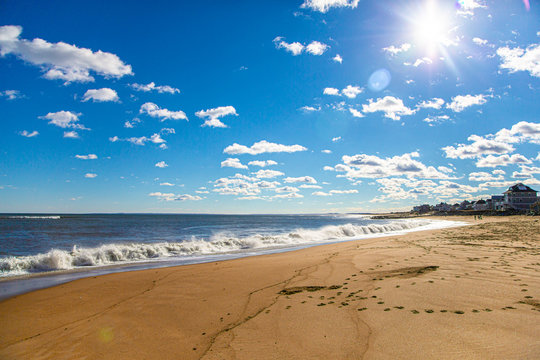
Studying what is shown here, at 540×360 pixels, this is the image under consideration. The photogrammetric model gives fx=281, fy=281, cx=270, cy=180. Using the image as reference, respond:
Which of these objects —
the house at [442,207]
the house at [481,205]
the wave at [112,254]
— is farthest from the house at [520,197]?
the wave at [112,254]

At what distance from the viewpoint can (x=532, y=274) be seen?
8.03 m

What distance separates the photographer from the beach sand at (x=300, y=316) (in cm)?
468

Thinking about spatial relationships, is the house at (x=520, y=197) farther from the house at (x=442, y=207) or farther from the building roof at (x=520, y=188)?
the house at (x=442, y=207)

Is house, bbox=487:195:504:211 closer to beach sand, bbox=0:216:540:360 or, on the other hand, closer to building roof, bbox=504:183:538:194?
building roof, bbox=504:183:538:194

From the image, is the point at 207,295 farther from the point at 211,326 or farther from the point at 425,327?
the point at 425,327

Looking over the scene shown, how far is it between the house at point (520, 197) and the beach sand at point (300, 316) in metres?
119

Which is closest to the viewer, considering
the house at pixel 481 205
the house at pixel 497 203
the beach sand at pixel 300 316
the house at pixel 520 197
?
the beach sand at pixel 300 316

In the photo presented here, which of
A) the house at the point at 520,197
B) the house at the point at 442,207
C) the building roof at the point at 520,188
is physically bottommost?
the house at the point at 442,207

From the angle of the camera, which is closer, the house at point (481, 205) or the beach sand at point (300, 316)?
the beach sand at point (300, 316)

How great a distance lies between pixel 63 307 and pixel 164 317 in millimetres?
3780

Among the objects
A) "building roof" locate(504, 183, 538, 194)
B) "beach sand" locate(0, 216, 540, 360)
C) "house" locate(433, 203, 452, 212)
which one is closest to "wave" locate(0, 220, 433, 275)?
"beach sand" locate(0, 216, 540, 360)

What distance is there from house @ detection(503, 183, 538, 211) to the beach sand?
391 ft

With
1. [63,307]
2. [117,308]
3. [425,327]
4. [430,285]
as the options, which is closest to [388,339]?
[425,327]

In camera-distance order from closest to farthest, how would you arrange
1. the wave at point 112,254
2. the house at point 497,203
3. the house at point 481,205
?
1. the wave at point 112,254
2. the house at point 497,203
3. the house at point 481,205
